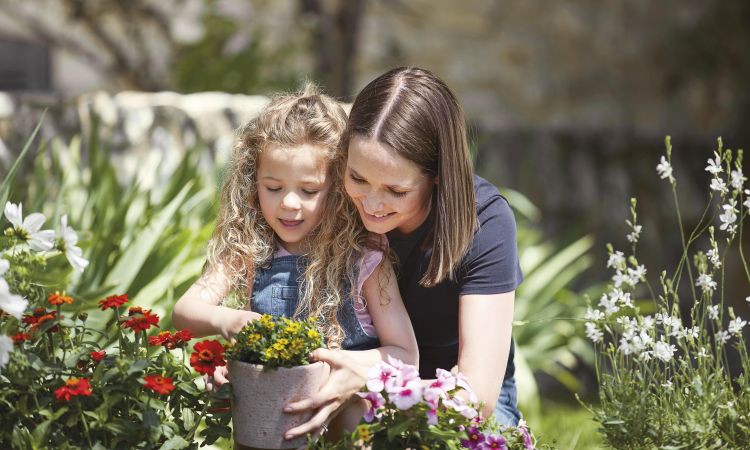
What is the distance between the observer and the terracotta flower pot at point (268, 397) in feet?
6.07

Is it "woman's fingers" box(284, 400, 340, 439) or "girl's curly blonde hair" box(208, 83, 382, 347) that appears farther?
"girl's curly blonde hair" box(208, 83, 382, 347)

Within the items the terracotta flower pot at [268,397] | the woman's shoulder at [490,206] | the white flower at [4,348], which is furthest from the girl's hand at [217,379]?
the woman's shoulder at [490,206]

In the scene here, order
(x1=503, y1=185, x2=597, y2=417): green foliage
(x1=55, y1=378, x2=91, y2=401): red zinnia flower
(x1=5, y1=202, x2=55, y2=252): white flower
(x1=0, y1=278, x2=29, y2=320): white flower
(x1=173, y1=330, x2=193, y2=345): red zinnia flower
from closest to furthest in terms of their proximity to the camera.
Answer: (x1=0, y1=278, x2=29, y2=320): white flower < (x1=55, y1=378, x2=91, y2=401): red zinnia flower < (x1=5, y1=202, x2=55, y2=252): white flower < (x1=173, y1=330, x2=193, y2=345): red zinnia flower < (x1=503, y1=185, x2=597, y2=417): green foliage

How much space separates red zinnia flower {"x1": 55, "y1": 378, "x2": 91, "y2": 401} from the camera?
1.72 metres

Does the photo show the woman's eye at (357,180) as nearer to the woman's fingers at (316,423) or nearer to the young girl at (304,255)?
the young girl at (304,255)

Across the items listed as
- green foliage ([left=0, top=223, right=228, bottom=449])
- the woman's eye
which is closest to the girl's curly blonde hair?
the woman's eye

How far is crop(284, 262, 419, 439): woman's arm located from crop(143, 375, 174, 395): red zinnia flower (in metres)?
0.23

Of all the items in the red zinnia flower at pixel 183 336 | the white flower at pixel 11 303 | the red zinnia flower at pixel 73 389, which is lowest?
the red zinnia flower at pixel 73 389

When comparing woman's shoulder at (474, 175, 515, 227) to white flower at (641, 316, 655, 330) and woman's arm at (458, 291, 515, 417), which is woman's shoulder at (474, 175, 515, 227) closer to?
woman's arm at (458, 291, 515, 417)

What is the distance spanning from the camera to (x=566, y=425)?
3936 millimetres

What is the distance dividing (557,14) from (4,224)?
510 centimetres

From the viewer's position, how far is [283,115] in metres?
2.25

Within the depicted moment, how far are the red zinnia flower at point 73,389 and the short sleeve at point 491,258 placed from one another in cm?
86

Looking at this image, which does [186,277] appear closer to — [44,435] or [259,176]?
[259,176]
